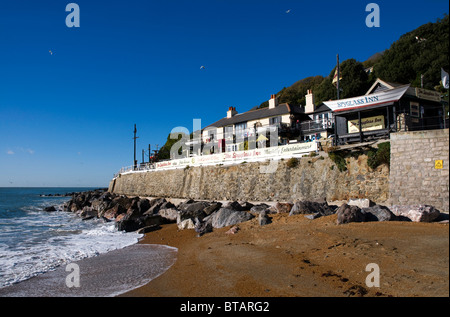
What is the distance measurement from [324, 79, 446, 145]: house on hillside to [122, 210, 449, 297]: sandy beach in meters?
8.59

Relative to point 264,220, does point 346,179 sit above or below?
above

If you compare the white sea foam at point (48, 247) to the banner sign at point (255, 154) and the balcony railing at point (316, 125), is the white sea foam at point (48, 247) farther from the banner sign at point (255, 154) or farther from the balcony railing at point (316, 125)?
the balcony railing at point (316, 125)

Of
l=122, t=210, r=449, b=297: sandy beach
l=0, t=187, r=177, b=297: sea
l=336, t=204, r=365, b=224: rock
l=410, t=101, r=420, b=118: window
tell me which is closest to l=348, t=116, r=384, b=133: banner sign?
l=410, t=101, r=420, b=118: window

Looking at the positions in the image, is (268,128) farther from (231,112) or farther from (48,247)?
(48,247)

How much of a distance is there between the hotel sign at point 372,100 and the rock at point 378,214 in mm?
8552

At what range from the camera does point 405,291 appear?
230 inches

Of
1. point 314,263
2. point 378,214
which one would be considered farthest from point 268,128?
point 314,263

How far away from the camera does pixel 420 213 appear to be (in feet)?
38.7

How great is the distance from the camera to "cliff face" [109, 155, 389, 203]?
56.3ft

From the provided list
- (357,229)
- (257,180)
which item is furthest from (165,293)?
(257,180)

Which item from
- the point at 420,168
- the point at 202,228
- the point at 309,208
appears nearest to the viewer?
the point at 420,168

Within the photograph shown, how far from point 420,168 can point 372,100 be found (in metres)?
6.31

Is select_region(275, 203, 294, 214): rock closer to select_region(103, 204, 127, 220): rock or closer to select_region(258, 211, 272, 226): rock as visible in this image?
select_region(258, 211, 272, 226): rock

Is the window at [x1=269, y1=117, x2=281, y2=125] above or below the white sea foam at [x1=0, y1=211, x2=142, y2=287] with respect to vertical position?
above
